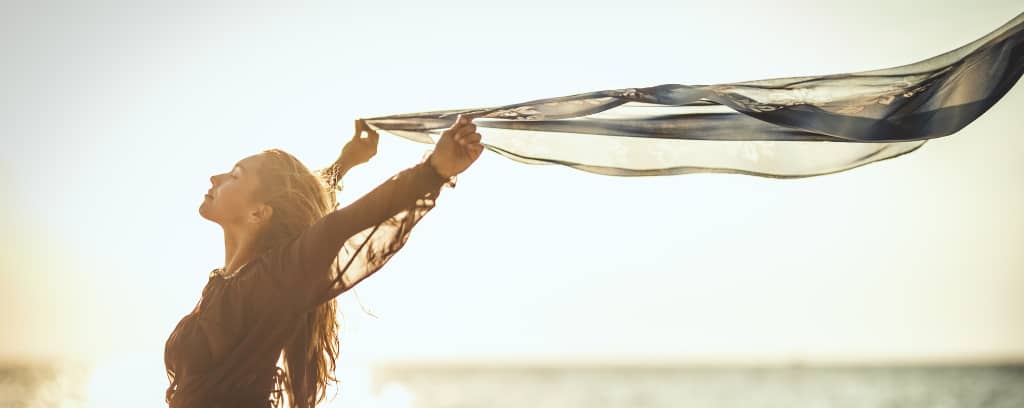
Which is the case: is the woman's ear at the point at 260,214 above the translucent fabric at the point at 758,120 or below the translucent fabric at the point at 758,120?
below

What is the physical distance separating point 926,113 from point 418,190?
1.13m

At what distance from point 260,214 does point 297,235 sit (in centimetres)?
11

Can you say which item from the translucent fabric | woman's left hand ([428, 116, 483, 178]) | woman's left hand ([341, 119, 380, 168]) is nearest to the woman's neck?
woman's left hand ([341, 119, 380, 168])

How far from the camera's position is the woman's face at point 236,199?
2.10 meters

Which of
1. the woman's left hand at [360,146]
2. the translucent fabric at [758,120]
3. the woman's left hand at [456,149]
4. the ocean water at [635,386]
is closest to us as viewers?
the woman's left hand at [456,149]

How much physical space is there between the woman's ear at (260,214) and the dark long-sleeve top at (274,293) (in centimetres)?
14

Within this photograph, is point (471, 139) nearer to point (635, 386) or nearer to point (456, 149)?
point (456, 149)

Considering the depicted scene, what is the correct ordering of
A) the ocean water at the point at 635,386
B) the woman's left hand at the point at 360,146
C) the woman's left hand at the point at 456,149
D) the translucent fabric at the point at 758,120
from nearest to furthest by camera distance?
the woman's left hand at the point at 456,149 → the translucent fabric at the point at 758,120 → the woman's left hand at the point at 360,146 → the ocean water at the point at 635,386

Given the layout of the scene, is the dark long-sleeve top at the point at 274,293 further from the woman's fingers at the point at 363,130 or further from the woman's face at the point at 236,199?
the woman's fingers at the point at 363,130

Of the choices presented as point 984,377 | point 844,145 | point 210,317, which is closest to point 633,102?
point 844,145

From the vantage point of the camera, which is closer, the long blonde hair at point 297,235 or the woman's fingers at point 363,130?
the long blonde hair at point 297,235

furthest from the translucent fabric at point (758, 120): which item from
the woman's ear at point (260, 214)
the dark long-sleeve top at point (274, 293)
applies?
the dark long-sleeve top at point (274, 293)

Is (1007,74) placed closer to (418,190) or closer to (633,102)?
(633,102)

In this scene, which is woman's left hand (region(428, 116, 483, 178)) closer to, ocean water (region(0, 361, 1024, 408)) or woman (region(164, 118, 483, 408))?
woman (region(164, 118, 483, 408))
